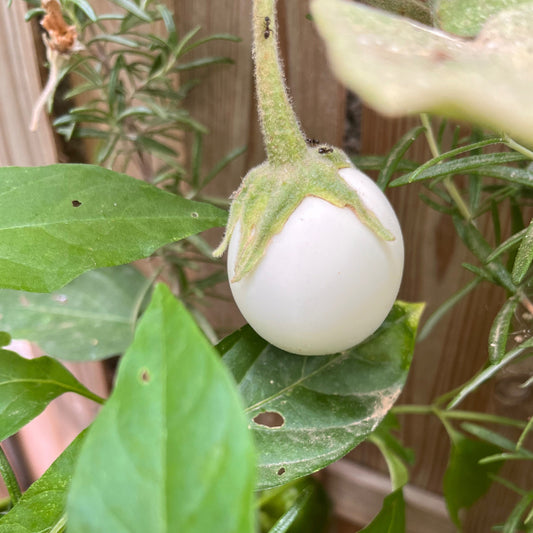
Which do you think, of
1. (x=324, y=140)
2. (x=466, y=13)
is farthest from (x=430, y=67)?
(x=324, y=140)

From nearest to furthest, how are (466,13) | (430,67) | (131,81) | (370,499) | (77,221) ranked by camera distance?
(430,67), (466,13), (77,221), (131,81), (370,499)

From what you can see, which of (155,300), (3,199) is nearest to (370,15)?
(155,300)

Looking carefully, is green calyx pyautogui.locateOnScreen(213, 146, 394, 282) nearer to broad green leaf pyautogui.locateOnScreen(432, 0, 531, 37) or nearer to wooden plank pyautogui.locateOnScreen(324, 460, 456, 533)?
broad green leaf pyautogui.locateOnScreen(432, 0, 531, 37)

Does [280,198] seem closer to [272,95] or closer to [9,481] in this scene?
[272,95]

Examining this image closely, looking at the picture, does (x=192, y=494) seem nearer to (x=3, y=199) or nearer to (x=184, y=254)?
(x=3, y=199)

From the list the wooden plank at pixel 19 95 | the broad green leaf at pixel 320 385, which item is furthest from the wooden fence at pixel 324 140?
the broad green leaf at pixel 320 385

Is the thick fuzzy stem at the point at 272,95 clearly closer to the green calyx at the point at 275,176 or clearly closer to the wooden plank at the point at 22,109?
the green calyx at the point at 275,176
